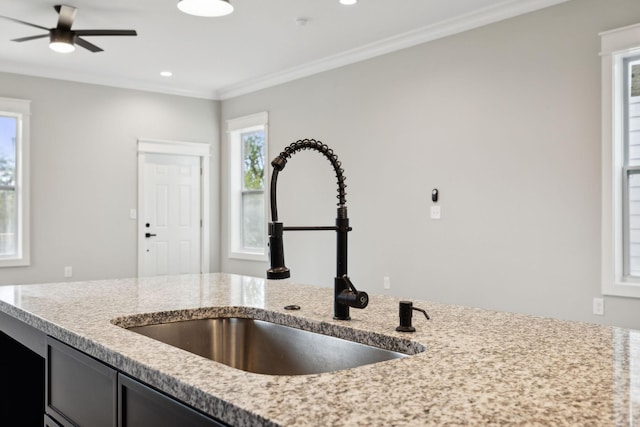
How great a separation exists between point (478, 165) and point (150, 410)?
12.2 ft

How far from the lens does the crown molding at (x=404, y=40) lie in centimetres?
410

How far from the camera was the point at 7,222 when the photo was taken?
5828mm

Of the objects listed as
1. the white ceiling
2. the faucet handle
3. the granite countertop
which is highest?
the white ceiling

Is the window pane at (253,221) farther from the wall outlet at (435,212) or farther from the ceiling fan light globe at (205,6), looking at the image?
the ceiling fan light globe at (205,6)

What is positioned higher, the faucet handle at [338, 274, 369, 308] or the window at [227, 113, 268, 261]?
the window at [227, 113, 268, 261]

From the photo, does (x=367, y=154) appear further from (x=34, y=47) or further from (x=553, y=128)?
(x=34, y=47)

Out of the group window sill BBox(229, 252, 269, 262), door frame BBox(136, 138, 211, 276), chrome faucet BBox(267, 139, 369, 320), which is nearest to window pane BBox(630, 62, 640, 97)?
chrome faucet BBox(267, 139, 369, 320)

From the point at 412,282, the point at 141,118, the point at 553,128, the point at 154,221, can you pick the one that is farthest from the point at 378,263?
the point at 141,118

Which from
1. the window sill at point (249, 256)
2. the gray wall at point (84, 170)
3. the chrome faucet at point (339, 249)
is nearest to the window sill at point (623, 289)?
the chrome faucet at point (339, 249)

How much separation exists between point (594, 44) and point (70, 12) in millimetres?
3659

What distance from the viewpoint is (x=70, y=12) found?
Answer: 13.5 ft

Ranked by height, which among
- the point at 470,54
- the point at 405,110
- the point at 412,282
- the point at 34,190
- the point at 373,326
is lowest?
the point at 412,282

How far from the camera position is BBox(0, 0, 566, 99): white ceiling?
4188 millimetres

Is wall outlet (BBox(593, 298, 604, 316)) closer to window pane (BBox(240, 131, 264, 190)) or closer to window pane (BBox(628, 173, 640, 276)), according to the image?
window pane (BBox(628, 173, 640, 276))
